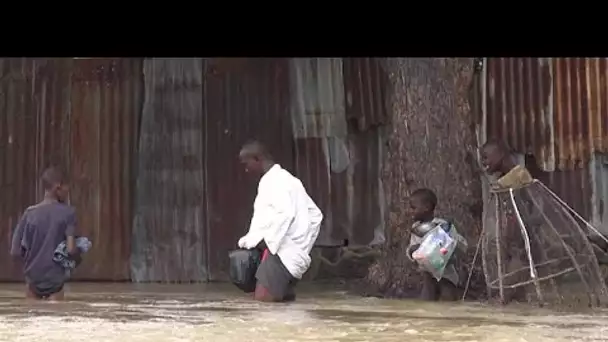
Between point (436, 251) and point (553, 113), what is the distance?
1778 millimetres

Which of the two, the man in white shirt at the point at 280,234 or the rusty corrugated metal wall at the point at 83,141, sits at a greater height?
the rusty corrugated metal wall at the point at 83,141

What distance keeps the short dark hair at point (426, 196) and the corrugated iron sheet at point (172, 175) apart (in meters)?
2.03

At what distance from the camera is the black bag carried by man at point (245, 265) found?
568 cm

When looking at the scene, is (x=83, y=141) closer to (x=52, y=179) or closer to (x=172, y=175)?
(x=172, y=175)

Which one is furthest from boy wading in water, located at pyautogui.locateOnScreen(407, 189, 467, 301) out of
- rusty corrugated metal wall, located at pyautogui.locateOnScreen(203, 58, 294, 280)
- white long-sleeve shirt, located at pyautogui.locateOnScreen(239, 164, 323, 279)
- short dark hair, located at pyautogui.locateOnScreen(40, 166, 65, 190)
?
short dark hair, located at pyautogui.locateOnScreen(40, 166, 65, 190)

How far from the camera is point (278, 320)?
4.73m

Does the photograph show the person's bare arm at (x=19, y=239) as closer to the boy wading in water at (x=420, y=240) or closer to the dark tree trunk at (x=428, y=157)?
the dark tree trunk at (x=428, y=157)

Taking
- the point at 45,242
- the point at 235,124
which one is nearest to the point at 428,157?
the point at 235,124

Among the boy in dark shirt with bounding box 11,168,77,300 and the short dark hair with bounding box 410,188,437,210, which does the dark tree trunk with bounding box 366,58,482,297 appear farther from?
the boy in dark shirt with bounding box 11,168,77,300

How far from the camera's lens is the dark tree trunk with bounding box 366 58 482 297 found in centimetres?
580

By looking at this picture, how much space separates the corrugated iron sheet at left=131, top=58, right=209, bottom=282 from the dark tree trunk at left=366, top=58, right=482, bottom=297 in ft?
5.44

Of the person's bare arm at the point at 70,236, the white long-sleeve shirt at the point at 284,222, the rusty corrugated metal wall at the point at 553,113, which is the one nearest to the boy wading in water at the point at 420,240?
the white long-sleeve shirt at the point at 284,222

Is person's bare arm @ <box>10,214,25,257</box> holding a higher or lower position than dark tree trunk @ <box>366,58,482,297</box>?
lower
